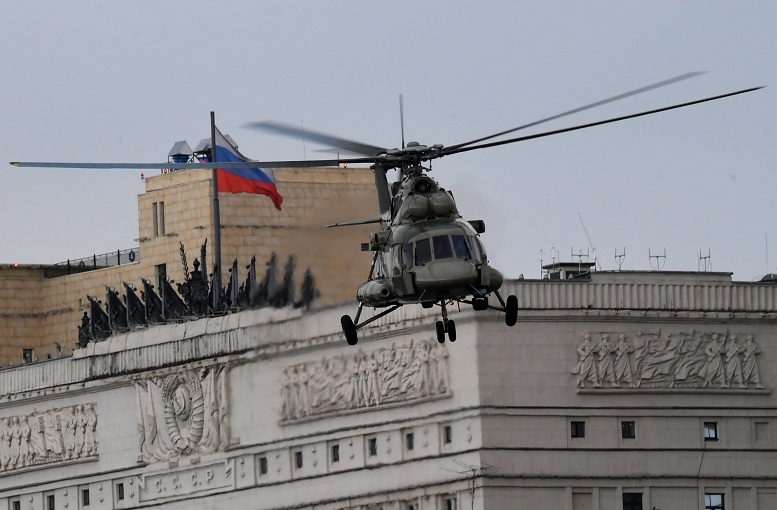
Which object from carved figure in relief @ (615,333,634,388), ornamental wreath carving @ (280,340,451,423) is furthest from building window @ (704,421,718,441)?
ornamental wreath carving @ (280,340,451,423)

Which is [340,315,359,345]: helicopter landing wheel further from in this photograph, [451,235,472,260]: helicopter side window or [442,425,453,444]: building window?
[442,425,453,444]: building window

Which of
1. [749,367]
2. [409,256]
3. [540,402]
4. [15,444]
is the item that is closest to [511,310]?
[409,256]

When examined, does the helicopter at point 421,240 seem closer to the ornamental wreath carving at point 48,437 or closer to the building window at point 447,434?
the building window at point 447,434

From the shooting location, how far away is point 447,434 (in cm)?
15550

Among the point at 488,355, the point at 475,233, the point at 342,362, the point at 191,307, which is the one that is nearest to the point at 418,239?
the point at 475,233

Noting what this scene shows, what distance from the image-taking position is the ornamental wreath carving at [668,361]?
154125 millimetres

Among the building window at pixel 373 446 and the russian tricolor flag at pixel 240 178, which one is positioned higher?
the russian tricolor flag at pixel 240 178

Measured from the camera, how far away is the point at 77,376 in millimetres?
186375

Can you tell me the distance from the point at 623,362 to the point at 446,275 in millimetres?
57794

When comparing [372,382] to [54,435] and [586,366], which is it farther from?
[54,435]

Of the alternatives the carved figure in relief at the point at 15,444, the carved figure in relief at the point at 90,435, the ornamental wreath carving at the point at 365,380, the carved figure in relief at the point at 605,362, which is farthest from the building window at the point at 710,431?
the carved figure in relief at the point at 15,444

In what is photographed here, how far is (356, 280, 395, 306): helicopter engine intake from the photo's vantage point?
9962 centimetres

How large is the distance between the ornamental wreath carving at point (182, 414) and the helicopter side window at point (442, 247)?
7436 centimetres

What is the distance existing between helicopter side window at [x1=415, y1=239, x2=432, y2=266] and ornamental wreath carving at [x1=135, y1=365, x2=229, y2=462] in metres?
74.2
